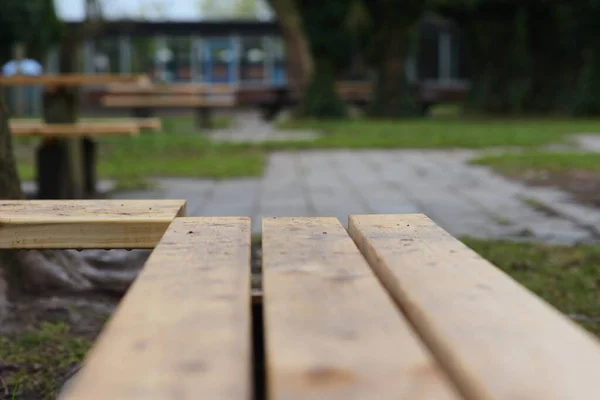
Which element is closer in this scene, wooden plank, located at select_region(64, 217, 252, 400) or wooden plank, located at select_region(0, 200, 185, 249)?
wooden plank, located at select_region(64, 217, 252, 400)

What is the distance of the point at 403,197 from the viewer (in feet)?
23.7

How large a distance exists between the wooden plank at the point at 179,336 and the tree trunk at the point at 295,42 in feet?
65.4

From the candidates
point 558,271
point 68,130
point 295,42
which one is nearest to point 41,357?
point 558,271

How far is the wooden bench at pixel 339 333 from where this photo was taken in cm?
109

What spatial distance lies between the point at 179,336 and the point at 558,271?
3449mm

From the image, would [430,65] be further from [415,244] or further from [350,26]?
[415,244]

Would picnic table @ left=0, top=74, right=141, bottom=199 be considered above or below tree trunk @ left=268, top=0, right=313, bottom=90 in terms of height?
below

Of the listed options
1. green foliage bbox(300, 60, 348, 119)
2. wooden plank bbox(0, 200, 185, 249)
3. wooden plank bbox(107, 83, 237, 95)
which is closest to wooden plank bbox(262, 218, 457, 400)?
wooden plank bbox(0, 200, 185, 249)

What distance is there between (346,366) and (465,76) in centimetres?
3336

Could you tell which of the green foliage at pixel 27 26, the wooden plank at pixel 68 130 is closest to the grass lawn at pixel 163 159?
the wooden plank at pixel 68 130

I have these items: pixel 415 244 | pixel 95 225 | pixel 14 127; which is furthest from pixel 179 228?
pixel 14 127

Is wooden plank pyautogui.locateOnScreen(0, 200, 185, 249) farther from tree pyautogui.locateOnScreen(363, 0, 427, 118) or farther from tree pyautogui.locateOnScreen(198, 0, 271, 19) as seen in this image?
tree pyautogui.locateOnScreen(198, 0, 271, 19)

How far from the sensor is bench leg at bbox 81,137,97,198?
7523mm

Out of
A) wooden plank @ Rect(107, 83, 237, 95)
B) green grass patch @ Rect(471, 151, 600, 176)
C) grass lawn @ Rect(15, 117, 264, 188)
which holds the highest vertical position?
wooden plank @ Rect(107, 83, 237, 95)
